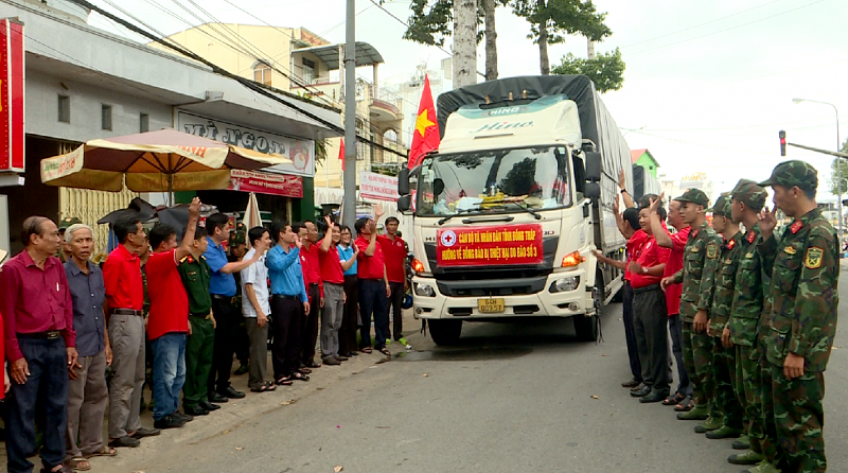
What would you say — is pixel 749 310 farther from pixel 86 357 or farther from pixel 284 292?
pixel 284 292

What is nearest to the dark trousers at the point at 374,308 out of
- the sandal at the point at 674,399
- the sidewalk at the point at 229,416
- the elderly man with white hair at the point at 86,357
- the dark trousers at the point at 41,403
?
the sidewalk at the point at 229,416

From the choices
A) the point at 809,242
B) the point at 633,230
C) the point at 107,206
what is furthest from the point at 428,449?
the point at 107,206

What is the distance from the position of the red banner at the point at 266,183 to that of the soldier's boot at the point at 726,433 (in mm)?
11660

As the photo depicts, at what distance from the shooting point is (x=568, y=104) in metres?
10.1

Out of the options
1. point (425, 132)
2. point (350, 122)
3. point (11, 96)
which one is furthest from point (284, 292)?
point (11, 96)

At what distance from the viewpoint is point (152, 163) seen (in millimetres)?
8586

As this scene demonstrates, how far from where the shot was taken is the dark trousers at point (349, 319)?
909cm

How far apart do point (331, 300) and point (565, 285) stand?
2.92m

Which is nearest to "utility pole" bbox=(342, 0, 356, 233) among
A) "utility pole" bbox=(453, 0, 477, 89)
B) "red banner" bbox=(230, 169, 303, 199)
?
"utility pole" bbox=(453, 0, 477, 89)

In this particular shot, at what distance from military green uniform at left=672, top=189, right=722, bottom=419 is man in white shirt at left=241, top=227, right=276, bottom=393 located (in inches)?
149

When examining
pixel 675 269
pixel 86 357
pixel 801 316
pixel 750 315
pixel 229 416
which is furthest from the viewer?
pixel 229 416

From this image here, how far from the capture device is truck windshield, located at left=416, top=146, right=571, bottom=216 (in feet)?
29.4

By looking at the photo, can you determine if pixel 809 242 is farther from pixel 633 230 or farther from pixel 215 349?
pixel 215 349

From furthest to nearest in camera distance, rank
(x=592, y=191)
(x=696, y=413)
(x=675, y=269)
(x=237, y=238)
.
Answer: (x=592, y=191) → (x=237, y=238) → (x=675, y=269) → (x=696, y=413)
